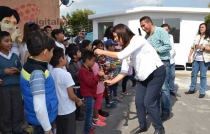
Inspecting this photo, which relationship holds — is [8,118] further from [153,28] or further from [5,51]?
[153,28]

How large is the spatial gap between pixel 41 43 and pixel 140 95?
2.03 metres

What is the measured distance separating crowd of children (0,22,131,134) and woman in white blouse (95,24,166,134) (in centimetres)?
46

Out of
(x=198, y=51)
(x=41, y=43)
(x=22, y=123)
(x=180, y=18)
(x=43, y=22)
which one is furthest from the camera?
(x=180, y=18)

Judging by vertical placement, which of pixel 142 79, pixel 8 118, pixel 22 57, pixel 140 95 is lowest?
pixel 8 118

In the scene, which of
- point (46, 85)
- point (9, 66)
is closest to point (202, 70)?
point (9, 66)

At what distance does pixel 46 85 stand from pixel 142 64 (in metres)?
1.64

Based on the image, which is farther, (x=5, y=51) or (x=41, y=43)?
(x=5, y=51)

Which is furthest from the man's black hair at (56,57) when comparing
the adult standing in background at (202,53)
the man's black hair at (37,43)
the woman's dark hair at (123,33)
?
the adult standing in background at (202,53)

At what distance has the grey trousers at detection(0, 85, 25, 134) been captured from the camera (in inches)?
122

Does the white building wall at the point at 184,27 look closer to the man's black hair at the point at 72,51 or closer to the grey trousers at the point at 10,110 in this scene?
the man's black hair at the point at 72,51

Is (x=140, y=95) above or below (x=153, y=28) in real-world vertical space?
below

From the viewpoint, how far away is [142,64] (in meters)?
3.13

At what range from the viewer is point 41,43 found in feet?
6.18

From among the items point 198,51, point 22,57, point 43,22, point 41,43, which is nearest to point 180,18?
point 198,51
